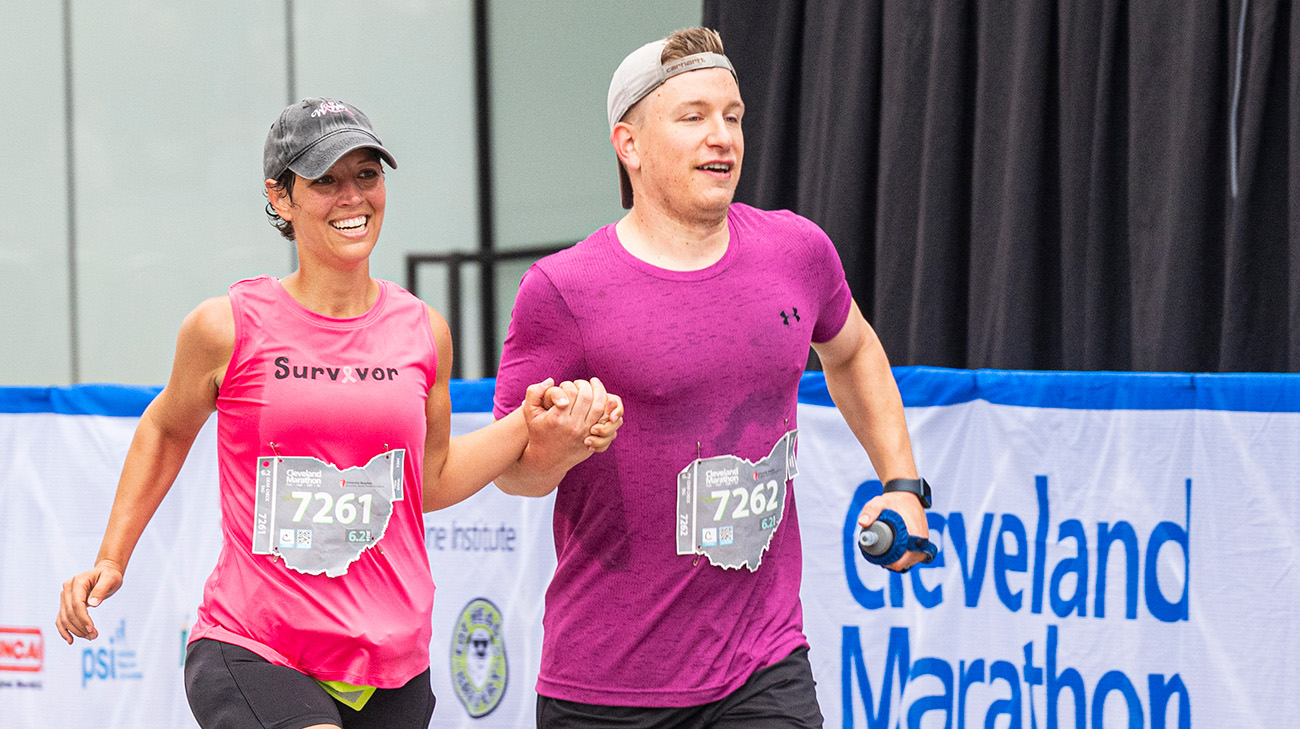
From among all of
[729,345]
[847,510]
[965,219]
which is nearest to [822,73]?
[965,219]

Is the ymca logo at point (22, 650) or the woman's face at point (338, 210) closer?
the woman's face at point (338, 210)

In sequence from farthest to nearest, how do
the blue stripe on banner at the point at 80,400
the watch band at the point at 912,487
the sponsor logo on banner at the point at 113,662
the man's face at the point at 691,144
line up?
the blue stripe on banner at the point at 80,400 < the sponsor logo on banner at the point at 113,662 < the watch band at the point at 912,487 < the man's face at the point at 691,144

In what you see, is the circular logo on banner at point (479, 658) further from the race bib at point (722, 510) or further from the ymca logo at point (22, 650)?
the race bib at point (722, 510)

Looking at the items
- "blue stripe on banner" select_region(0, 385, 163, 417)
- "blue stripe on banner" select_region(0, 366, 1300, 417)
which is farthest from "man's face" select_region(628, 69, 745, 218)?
"blue stripe on banner" select_region(0, 385, 163, 417)

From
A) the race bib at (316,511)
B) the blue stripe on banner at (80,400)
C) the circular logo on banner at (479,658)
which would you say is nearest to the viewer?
the race bib at (316,511)

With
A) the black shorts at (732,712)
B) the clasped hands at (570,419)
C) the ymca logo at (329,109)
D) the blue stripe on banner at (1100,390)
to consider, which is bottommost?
the black shorts at (732,712)

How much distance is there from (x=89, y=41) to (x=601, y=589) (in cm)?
645

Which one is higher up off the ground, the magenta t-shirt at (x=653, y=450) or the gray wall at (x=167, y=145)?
the gray wall at (x=167, y=145)

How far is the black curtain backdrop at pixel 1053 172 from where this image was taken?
451 centimetres

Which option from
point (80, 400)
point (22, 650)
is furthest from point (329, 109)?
point (22, 650)

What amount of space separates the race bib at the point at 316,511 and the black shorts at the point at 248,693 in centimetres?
19

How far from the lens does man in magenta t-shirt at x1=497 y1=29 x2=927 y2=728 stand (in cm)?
264

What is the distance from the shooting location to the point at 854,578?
13.4 feet

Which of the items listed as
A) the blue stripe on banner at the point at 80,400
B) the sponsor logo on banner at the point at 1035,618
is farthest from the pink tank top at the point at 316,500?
the blue stripe on banner at the point at 80,400
